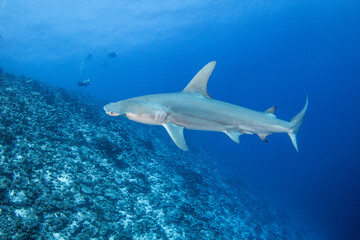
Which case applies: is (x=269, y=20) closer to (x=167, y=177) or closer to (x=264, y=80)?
(x=167, y=177)

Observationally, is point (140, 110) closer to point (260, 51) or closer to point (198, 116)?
point (198, 116)

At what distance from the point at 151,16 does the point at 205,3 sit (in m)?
14.6

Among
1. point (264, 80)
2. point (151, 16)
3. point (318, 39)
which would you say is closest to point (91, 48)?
point (151, 16)

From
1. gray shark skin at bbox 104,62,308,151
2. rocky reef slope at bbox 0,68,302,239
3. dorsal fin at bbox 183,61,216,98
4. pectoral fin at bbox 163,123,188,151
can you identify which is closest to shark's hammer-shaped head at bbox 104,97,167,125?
gray shark skin at bbox 104,62,308,151

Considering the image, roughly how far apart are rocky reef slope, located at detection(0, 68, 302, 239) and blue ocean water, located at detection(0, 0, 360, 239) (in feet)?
18.6

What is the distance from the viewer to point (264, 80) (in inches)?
5753

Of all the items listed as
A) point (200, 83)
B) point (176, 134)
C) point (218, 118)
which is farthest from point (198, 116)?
point (200, 83)

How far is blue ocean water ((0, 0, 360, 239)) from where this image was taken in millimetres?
38812

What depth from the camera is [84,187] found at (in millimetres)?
5039

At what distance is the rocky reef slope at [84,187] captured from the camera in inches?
155

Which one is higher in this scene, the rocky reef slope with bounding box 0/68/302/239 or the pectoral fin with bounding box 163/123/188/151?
the pectoral fin with bounding box 163/123/188/151

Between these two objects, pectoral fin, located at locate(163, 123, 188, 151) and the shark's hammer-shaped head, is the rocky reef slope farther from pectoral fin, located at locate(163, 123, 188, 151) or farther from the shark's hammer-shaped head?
pectoral fin, located at locate(163, 123, 188, 151)

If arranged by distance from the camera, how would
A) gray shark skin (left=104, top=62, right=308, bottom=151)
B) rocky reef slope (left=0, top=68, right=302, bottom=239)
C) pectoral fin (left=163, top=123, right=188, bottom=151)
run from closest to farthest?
1. rocky reef slope (left=0, top=68, right=302, bottom=239)
2. pectoral fin (left=163, top=123, right=188, bottom=151)
3. gray shark skin (left=104, top=62, right=308, bottom=151)

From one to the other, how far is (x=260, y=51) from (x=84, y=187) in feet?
396
